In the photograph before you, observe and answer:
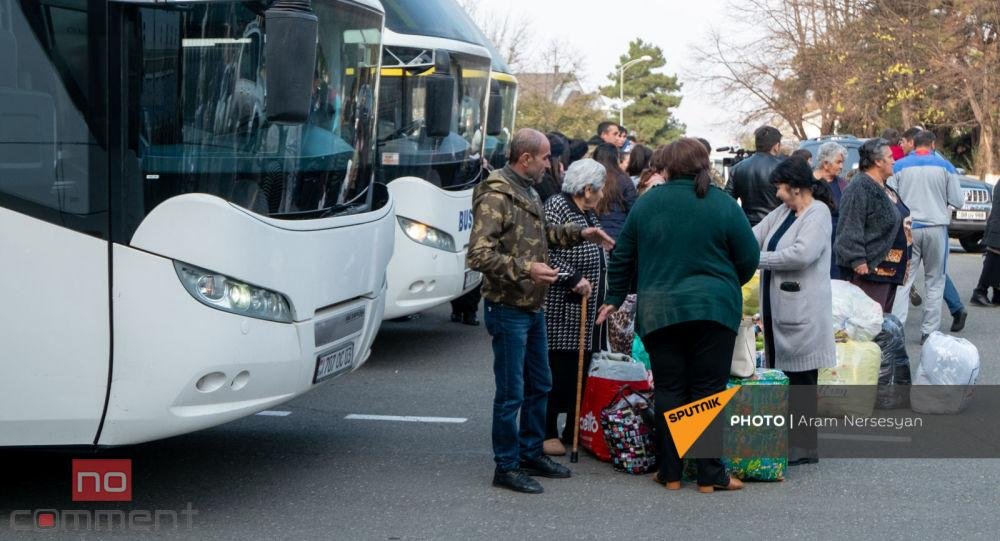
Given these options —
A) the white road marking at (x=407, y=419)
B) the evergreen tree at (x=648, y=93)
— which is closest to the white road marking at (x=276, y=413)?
the white road marking at (x=407, y=419)

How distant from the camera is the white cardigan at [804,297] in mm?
6754

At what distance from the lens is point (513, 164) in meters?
6.24

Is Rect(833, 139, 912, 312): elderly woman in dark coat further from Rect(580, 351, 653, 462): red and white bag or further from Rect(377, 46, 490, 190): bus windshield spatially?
Rect(377, 46, 490, 190): bus windshield

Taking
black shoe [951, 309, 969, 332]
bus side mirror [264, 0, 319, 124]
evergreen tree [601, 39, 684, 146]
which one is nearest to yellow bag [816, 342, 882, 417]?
bus side mirror [264, 0, 319, 124]

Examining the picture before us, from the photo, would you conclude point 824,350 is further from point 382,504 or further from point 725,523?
point 382,504

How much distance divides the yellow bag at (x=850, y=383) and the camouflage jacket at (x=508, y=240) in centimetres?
254

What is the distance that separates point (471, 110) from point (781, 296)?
203 inches

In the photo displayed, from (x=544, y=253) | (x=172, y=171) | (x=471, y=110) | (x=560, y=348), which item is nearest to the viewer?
(x=172, y=171)

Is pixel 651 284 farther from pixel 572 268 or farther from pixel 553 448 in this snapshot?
pixel 553 448

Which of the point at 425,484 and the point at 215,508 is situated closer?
the point at 215,508

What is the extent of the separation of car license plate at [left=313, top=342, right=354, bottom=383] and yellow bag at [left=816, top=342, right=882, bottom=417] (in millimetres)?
3038

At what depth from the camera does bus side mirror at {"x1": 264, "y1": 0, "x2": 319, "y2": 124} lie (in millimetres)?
5336

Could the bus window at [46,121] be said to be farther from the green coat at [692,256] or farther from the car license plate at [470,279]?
the car license plate at [470,279]

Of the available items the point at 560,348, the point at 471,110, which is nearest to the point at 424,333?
the point at 471,110
